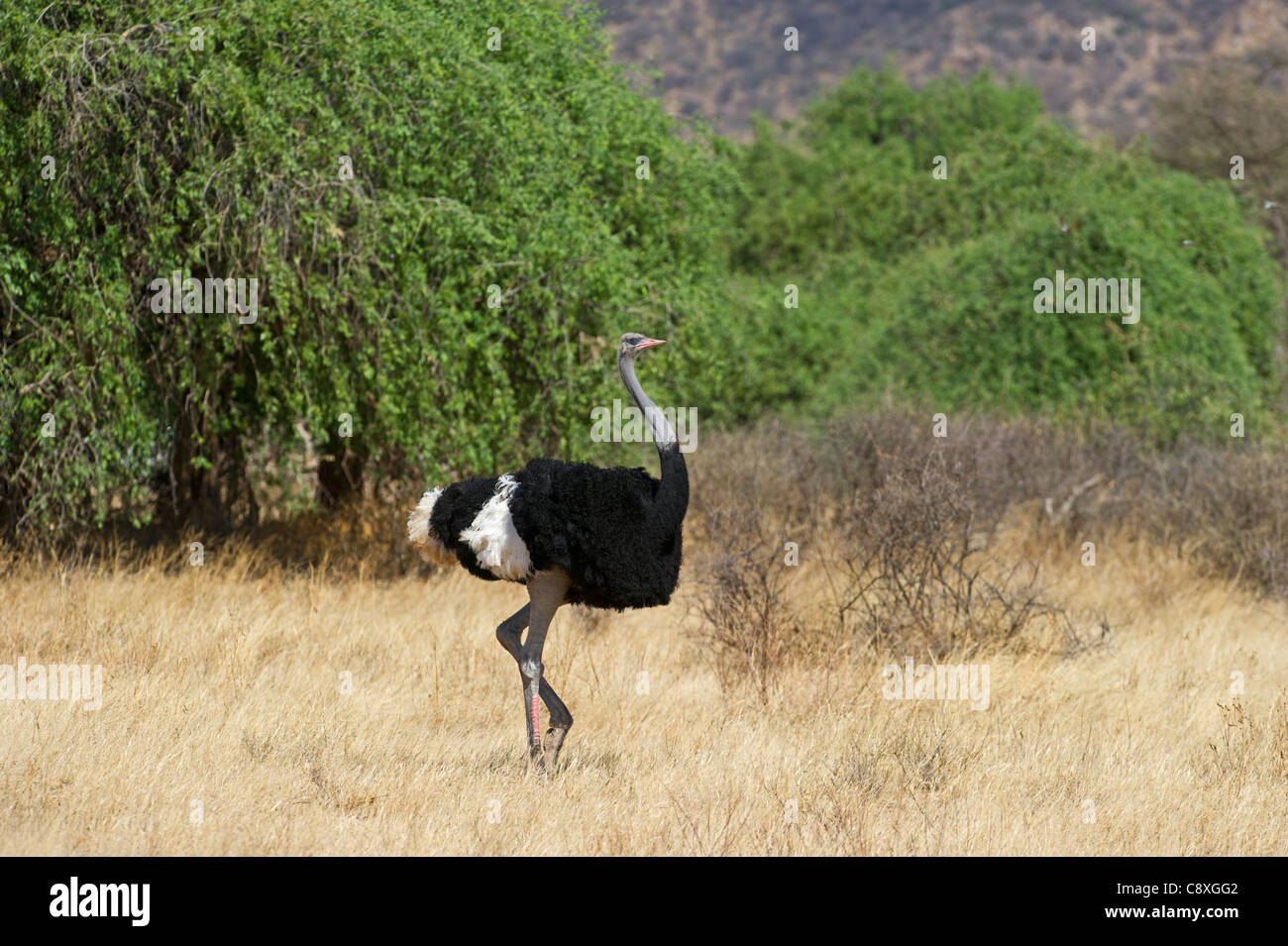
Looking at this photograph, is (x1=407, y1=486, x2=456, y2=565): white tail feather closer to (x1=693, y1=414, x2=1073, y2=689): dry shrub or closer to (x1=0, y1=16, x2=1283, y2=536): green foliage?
(x1=693, y1=414, x2=1073, y2=689): dry shrub

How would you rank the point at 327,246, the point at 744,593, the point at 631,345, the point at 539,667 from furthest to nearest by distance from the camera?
the point at 327,246
the point at 744,593
the point at 631,345
the point at 539,667

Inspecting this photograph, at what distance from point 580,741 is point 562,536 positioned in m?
1.41

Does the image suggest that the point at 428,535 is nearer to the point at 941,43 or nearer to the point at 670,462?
the point at 670,462

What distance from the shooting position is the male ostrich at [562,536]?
6070 mm

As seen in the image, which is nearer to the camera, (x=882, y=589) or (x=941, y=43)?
(x=882, y=589)

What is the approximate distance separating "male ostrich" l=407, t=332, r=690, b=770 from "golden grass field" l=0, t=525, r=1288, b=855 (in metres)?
0.61

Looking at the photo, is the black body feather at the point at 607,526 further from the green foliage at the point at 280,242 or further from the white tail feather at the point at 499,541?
the green foliage at the point at 280,242

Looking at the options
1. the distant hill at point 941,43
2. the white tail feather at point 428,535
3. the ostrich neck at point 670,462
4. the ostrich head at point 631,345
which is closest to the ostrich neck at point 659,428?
the ostrich neck at point 670,462

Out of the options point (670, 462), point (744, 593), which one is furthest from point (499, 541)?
point (744, 593)

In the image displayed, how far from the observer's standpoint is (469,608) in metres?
10.1

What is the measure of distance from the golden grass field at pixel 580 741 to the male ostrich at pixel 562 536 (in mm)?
609

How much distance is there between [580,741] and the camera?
7.07 metres

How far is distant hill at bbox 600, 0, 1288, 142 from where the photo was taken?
66375mm

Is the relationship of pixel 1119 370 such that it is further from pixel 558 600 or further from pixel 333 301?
pixel 558 600
